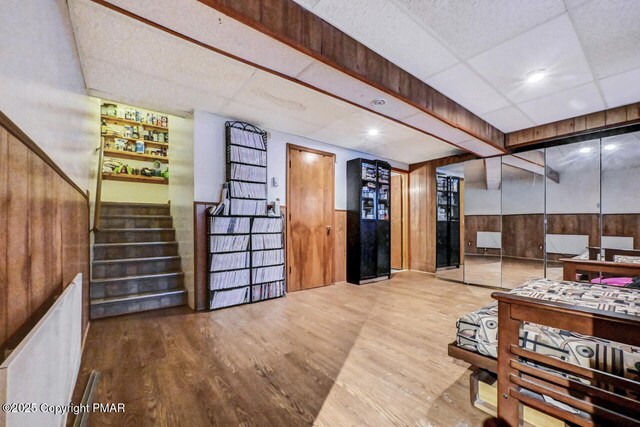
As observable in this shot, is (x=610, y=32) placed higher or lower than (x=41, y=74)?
higher

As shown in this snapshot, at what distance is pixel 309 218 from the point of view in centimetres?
428

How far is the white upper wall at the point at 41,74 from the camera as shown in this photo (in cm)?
80

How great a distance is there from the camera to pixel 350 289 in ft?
13.7

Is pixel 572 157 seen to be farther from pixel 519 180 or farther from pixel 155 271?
pixel 155 271

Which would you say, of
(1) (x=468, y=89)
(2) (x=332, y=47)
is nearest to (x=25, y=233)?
(2) (x=332, y=47)

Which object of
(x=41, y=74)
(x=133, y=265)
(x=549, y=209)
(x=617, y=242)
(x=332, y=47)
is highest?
(x=332, y=47)

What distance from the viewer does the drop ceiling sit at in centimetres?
166

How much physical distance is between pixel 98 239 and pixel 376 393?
12.6 feet

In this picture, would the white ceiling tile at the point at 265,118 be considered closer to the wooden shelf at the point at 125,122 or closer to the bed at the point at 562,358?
the wooden shelf at the point at 125,122

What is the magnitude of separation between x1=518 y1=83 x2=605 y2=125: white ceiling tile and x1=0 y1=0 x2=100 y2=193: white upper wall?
Result: 3.92m

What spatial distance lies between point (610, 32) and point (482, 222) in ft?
10.1

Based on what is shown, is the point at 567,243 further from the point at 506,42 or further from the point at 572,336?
the point at 572,336

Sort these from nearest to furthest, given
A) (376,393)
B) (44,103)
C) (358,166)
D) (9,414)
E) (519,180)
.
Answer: (9,414) → (44,103) → (376,393) → (519,180) → (358,166)

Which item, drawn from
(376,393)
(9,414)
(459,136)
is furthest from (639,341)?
(459,136)
